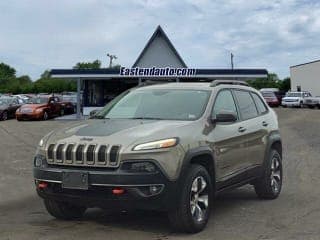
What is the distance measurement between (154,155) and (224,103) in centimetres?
206

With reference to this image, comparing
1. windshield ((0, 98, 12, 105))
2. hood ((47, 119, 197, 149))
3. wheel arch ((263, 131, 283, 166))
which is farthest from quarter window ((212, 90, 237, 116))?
windshield ((0, 98, 12, 105))

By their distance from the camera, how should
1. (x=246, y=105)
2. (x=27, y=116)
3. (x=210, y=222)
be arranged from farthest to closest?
1. (x=27, y=116)
2. (x=246, y=105)
3. (x=210, y=222)

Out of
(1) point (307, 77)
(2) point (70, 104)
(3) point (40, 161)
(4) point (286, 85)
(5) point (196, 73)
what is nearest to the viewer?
(3) point (40, 161)

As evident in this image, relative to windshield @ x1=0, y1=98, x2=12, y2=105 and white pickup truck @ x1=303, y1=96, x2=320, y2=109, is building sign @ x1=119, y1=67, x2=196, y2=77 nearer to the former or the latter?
windshield @ x1=0, y1=98, x2=12, y2=105

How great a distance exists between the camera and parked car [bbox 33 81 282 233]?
20.3 feet

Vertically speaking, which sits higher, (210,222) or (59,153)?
(59,153)

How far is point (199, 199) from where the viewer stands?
269 inches

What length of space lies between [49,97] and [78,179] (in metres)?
32.2

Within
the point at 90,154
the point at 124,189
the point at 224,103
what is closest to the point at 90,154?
the point at 90,154

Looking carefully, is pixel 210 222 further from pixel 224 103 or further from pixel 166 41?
pixel 166 41

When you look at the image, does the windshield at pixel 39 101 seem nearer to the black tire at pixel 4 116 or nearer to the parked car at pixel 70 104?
the black tire at pixel 4 116

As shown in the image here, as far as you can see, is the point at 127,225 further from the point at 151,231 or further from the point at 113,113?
the point at 113,113

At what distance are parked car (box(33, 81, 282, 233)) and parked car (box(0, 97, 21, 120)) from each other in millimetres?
29236

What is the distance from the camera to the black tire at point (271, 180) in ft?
29.2
